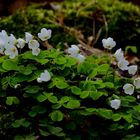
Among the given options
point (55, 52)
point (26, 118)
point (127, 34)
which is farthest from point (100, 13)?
point (26, 118)

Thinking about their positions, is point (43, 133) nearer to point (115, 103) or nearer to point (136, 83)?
point (115, 103)

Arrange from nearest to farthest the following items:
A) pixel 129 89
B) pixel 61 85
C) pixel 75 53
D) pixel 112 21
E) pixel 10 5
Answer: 1. pixel 61 85
2. pixel 129 89
3. pixel 75 53
4. pixel 112 21
5. pixel 10 5

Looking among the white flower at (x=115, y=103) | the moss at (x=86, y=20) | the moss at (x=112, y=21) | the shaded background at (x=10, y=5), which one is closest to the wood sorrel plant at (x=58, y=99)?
the white flower at (x=115, y=103)

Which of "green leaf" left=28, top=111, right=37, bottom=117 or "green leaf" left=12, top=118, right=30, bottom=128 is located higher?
"green leaf" left=28, top=111, right=37, bottom=117

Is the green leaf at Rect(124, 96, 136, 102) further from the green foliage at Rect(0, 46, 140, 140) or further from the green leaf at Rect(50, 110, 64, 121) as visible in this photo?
the green leaf at Rect(50, 110, 64, 121)

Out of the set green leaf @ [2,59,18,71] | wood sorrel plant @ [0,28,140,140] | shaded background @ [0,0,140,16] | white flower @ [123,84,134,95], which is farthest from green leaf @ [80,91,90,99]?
shaded background @ [0,0,140,16]

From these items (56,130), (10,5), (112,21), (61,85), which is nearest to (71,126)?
(56,130)

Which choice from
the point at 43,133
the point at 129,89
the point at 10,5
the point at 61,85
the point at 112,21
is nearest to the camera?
the point at 43,133

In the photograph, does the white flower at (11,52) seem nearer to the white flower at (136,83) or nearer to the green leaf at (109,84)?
the green leaf at (109,84)

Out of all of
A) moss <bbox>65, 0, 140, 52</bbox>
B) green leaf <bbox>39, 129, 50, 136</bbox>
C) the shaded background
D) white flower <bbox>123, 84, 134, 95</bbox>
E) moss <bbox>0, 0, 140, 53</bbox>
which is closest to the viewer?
green leaf <bbox>39, 129, 50, 136</bbox>
